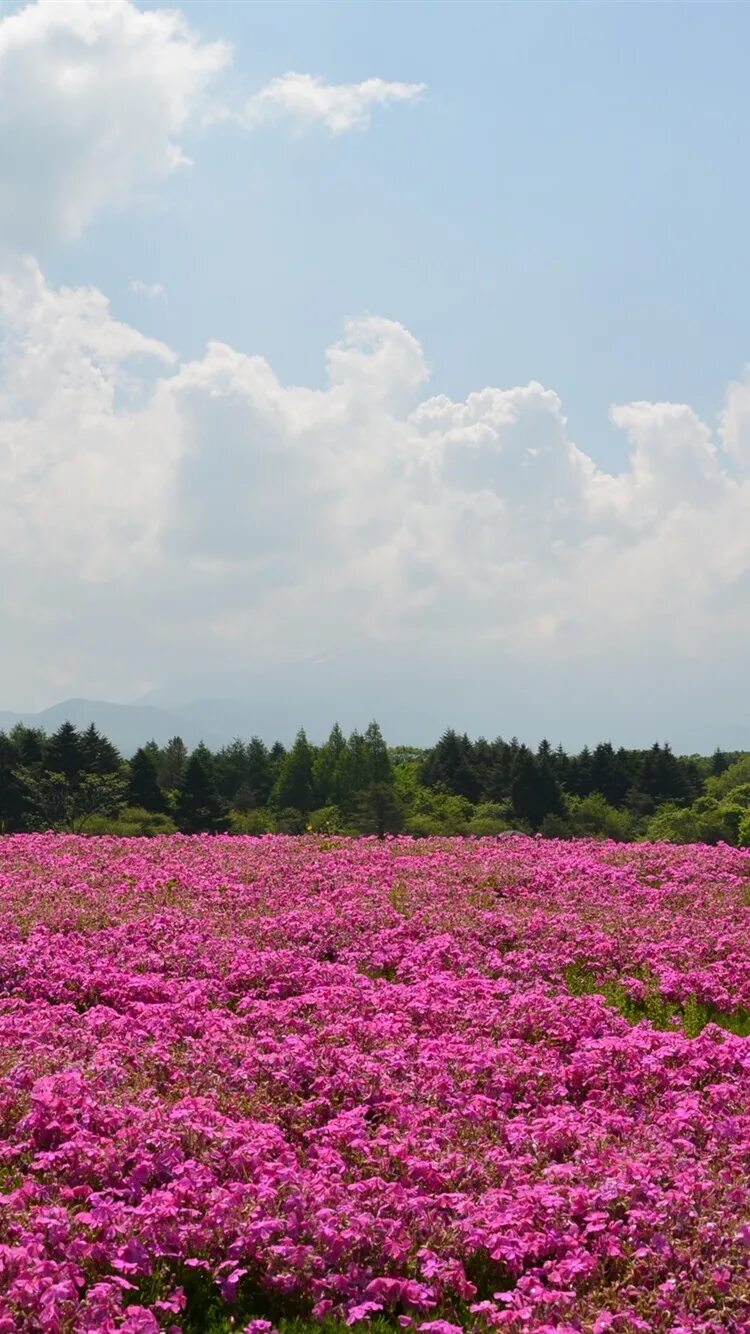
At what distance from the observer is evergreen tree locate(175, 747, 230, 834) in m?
61.6

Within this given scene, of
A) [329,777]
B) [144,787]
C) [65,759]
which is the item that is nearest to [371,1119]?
[65,759]

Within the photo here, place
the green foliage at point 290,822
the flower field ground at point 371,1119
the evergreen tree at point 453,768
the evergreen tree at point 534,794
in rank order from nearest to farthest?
the flower field ground at point 371,1119
the green foliage at point 290,822
the evergreen tree at point 534,794
the evergreen tree at point 453,768

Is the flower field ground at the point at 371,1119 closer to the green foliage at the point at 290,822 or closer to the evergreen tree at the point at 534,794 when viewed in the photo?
the green foliage at the point at 290,822

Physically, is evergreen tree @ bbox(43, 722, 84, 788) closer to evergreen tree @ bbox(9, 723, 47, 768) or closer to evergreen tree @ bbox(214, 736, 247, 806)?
evergreen tree @ bbox(9, 723, 47, 768)

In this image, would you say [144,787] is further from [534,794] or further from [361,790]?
[534,794]

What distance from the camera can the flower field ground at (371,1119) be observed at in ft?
20.0

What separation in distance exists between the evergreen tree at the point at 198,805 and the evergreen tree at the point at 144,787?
56.9 inches

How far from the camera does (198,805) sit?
6278 centimetres

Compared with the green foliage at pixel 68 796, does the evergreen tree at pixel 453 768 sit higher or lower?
higher

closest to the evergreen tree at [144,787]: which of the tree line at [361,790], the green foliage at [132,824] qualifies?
the tree line at [361,790]

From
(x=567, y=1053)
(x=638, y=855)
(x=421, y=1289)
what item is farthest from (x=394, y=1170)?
(x=638, y=855)

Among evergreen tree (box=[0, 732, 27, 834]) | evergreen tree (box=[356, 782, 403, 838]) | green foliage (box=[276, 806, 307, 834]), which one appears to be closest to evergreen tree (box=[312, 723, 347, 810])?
green foliage (box=[276, 806, 307, 834])

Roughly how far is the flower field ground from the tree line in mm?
27987

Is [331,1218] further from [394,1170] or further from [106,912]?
[106,912]
